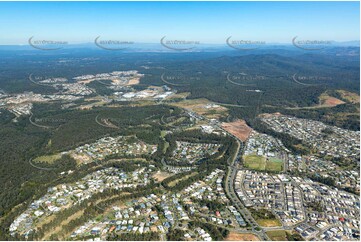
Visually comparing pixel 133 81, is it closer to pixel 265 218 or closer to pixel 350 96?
pixel 350 96

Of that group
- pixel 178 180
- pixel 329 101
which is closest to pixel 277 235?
pixel 178 180

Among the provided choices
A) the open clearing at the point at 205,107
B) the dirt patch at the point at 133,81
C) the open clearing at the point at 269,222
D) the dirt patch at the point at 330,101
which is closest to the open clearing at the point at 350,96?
the dirt patch at the point at 330,101

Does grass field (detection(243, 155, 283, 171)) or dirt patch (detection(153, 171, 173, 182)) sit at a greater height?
dirt patch (detection(153, 171, 173, 182))

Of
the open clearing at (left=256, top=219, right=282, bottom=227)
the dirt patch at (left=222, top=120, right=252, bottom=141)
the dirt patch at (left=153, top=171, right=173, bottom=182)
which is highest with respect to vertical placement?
the open clearing at (left=256, top=219, right=282, bottom=227)

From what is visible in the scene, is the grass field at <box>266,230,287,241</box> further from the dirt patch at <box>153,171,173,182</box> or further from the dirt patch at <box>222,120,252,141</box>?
the dirt patch at <box>222,120,252,141</box>

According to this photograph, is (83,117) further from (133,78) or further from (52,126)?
(133,78)

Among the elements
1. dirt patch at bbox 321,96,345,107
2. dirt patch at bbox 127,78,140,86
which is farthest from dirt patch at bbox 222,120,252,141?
dirt patch at bbox 127,78,140,86
